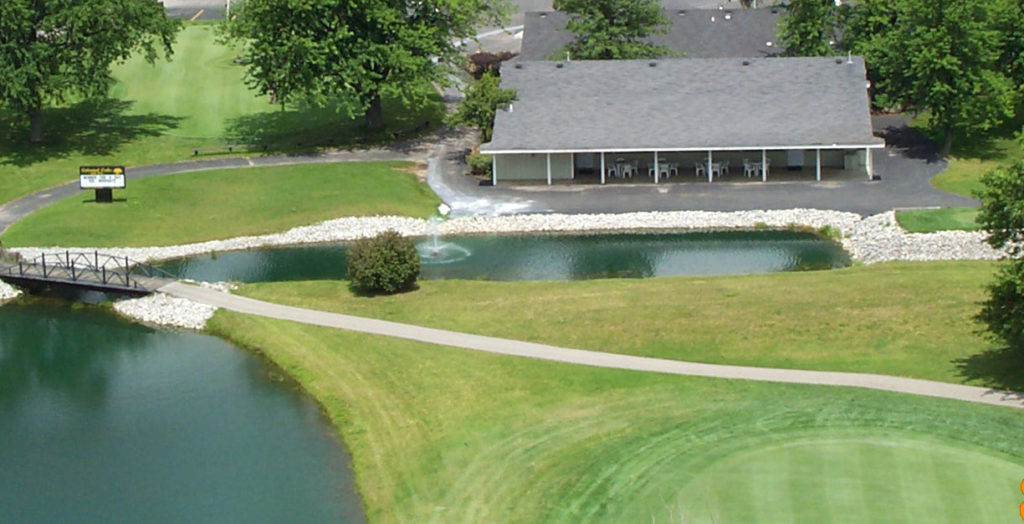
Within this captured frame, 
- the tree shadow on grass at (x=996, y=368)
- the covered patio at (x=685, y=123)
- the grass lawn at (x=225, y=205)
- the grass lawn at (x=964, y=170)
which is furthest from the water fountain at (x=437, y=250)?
the tree shadow on grass at (x=996, y=368)

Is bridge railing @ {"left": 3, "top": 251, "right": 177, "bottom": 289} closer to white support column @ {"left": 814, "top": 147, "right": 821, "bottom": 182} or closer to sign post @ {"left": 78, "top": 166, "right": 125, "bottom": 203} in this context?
sign post @ {"left": 78, "top": 166, "right": 125, "bottom": 203}

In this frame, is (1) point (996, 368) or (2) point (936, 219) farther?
(2) point (936, 219)

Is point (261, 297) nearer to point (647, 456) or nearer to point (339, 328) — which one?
point (339, 328)

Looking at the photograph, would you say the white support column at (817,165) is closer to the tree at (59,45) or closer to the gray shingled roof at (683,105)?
the gray shingled roof at (683,105)

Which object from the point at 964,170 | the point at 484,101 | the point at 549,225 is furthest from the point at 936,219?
the point at 484,101

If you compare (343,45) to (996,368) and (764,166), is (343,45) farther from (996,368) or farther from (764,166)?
(996,368)

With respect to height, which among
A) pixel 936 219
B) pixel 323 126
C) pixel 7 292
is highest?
pixel 323 126
